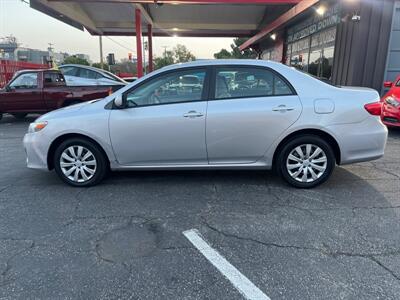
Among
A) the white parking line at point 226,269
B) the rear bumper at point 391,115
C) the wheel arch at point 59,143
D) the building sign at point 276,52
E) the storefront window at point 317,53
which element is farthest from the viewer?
the building sign at point 276,52

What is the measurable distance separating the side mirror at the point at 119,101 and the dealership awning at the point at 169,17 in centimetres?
1100

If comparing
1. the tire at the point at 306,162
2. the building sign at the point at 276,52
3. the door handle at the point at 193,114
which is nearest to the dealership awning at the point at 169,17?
the building sign at the point at 276,52

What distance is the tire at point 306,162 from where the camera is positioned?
13.9 feet

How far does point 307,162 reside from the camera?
4.30m

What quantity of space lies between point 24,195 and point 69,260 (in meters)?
1.90

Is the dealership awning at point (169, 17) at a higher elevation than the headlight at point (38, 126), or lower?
higher

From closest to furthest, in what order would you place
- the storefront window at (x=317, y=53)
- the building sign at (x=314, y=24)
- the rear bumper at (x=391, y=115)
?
the rear bumper at (x=391, y=115)
the building sign at (x=314, y=24)
the storefront window at (x=317, y=53)

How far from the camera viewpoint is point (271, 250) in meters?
2.96

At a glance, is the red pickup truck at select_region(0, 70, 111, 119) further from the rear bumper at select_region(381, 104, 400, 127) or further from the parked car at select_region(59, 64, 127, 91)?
the rear bumper at select_region(381, 104, 400, 127)

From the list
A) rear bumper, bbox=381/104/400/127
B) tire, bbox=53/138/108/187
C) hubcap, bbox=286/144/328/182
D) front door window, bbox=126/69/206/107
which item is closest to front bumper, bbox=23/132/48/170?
tire, bbox=53/138/108/187

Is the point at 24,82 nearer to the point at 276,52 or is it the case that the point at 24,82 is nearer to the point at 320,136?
the point at 320,136

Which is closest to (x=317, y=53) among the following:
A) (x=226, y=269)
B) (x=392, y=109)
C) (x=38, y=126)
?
(x=392, y=109)

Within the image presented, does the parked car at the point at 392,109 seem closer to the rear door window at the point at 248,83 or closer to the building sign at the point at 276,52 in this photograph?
the rear door window at the point at 248,83

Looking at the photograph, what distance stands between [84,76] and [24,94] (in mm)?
1810
